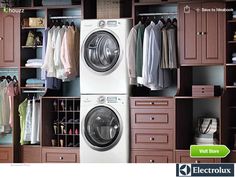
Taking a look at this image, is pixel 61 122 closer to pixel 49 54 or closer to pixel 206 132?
pixel 49 54

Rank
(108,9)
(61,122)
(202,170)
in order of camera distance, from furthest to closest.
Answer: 1. (61,122)
2. (108,9)
3. (202,170)

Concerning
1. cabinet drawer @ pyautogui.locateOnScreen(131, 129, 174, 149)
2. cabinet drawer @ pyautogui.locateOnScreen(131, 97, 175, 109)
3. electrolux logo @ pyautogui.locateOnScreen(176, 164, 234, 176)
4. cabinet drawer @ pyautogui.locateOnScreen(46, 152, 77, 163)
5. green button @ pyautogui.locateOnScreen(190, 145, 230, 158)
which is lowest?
cabinet drawer @ pyautogui.locateOnScreen(46, 152, 77, 163)

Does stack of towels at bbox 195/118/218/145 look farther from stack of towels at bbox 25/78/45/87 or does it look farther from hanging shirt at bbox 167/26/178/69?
stack of towels at bbox 25/78/45/87

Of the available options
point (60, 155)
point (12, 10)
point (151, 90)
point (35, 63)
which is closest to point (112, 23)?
point (151, 90)

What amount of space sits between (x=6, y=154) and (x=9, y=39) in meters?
1.00

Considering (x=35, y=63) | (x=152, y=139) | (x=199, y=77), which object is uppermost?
(x=35, y=63)

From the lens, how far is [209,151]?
433cm

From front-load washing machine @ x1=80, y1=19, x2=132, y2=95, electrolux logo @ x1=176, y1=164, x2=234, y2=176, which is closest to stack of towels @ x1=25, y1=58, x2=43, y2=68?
front-load washing machine @ x1=80, y1=19, x2=132, y2=95

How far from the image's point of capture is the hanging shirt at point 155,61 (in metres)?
4.39

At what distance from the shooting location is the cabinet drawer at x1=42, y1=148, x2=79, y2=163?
15.3 feet

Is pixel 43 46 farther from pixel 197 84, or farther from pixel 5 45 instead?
pixel 197 84

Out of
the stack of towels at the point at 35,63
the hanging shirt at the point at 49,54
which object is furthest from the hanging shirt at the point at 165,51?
the stack of towels at the point at 35,63

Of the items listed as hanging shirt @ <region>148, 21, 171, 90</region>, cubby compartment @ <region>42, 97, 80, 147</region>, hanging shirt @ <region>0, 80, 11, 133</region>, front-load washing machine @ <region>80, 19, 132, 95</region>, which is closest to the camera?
hanging shirt @ <region>148, 21, 171, 90</region>

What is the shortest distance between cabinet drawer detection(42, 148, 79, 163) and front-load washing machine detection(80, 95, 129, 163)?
0.25 feet
